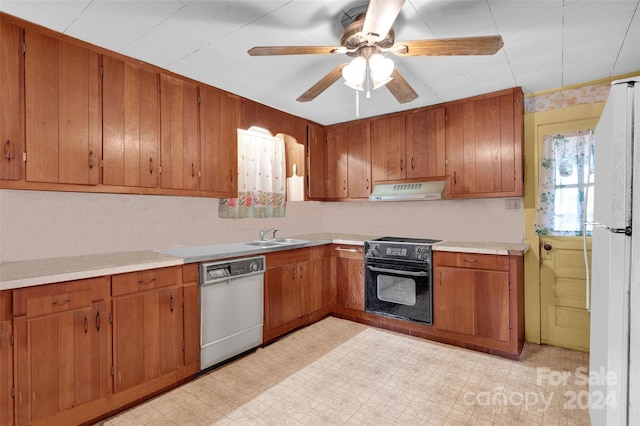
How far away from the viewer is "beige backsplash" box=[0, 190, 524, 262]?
7.25 feet

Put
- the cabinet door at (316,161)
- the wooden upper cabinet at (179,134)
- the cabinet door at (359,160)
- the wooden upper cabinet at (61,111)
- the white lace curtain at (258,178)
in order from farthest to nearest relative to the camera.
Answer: the cabinet door at (316,161)
the cabinet door at (359,160)
the white lace curtain at (258,178)
the wooden upper cabinet at (179,134)
the wooden upper cabinet at (61,111)

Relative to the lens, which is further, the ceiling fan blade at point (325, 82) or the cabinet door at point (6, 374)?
the ceiling fan blade at point (325, 82)

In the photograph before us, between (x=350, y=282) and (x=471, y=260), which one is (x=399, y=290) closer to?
(x=350, y=282)

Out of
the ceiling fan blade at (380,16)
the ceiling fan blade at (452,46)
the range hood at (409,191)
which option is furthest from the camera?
the range hood at (409,191)

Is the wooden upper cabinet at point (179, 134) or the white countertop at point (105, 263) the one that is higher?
the wooden upper cabinet at point (179, 134)

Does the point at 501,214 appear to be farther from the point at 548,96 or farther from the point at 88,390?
the point at 88,390

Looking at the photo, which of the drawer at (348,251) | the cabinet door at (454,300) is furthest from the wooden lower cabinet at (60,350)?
the cabinet door at (454,300)

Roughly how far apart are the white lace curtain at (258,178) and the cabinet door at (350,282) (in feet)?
3.26

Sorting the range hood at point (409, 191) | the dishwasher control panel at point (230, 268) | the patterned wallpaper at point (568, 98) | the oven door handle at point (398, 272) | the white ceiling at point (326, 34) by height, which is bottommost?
the oven door handle at point (398, 272)

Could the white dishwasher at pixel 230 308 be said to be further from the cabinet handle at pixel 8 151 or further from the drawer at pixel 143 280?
the cabinet handle at pixel 8 151

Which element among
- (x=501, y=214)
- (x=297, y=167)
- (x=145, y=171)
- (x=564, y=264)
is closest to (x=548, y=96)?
(x=501, y=214)

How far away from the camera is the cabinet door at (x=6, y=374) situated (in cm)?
160

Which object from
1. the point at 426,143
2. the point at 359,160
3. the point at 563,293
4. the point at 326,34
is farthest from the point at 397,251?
the point at 326,34

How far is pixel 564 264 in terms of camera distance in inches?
116
